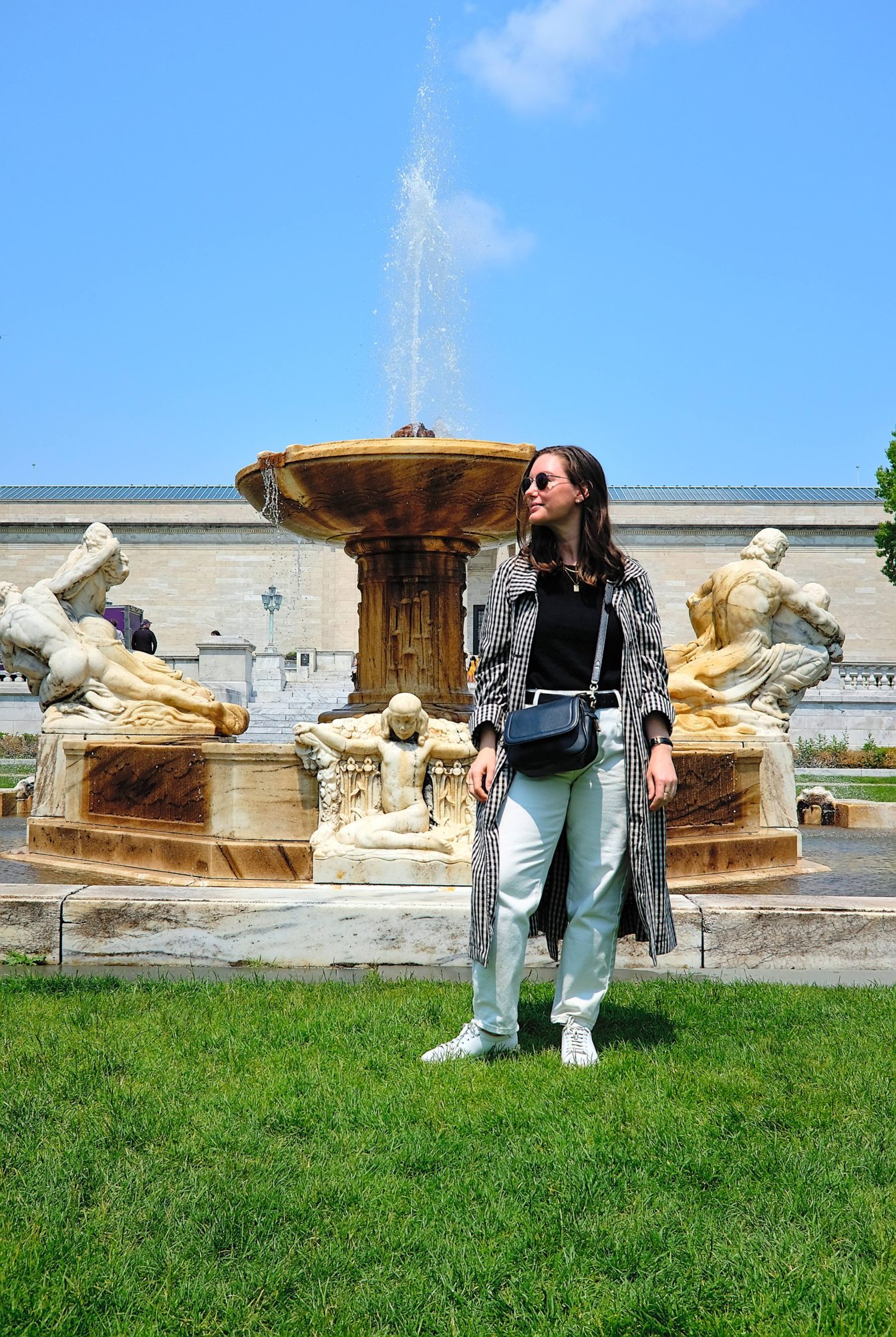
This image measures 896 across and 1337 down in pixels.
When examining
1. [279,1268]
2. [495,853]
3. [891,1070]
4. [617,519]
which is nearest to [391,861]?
[495,853]

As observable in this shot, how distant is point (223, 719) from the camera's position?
9.12 m

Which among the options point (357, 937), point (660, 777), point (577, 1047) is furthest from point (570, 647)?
point (357, 937)

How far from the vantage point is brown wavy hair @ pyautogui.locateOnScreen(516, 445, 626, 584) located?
12.3 ft

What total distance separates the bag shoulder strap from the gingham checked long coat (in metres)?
0.02

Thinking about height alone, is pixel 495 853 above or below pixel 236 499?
below

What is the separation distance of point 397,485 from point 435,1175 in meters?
4.71

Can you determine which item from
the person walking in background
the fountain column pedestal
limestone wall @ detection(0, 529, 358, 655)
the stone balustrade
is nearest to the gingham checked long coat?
the fountain column pedestal

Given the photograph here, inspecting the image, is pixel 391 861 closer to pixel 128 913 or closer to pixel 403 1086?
pixel 128 913

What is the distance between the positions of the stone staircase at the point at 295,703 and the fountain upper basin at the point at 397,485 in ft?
56.2

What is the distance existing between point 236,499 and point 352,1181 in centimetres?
4416

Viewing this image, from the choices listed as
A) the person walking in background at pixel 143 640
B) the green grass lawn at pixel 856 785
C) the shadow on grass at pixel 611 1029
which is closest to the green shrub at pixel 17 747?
the person walking in background at pixel 143 640

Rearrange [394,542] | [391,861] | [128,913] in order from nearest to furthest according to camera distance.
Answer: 1. [128,913]
2. [391,861]
3. [394,542]

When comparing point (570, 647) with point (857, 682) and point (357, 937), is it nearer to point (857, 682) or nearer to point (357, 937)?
point (357, 937)

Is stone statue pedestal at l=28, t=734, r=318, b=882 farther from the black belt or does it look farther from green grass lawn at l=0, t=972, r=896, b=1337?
the black belt
